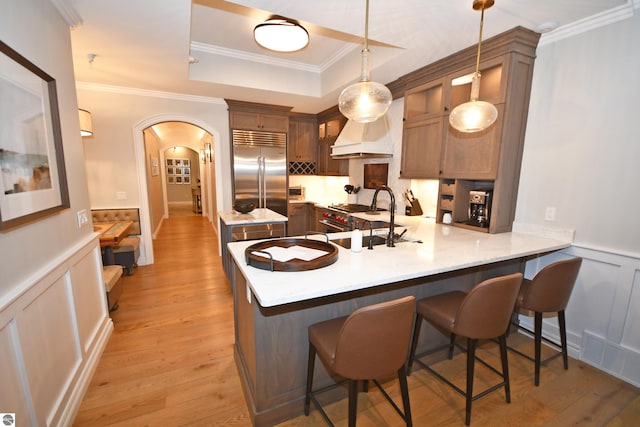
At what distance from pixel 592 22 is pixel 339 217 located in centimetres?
312

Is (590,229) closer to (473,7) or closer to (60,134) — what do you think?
(473,7)

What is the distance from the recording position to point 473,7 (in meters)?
1.91

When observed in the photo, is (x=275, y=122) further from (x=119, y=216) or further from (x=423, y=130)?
(x=119, y=216)

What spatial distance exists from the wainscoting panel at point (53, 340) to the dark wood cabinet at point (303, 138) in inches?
147

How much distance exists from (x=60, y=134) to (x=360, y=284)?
2.08 m

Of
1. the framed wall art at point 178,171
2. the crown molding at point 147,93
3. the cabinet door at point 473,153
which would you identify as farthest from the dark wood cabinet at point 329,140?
the framed wall art at point 178,171

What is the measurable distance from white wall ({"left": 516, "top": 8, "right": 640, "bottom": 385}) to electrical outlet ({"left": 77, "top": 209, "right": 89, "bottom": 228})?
148 inches

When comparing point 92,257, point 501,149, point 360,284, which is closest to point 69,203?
point 92,257

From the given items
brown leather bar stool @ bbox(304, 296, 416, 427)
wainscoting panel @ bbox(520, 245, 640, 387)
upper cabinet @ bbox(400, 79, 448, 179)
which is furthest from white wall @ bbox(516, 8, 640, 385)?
brown leather bar stool @ bbox(304, 296, 416, 427)

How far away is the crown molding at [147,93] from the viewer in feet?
12.4

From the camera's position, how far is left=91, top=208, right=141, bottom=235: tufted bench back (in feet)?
13.3

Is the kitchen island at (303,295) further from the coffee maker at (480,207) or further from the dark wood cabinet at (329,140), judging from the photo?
the dark wood cabinet at (329,140)

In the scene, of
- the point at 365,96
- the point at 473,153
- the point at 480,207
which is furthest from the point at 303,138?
the point at 365,96

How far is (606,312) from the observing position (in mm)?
2082
